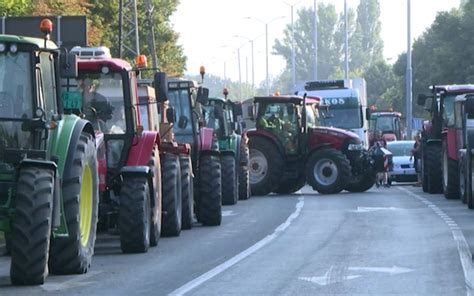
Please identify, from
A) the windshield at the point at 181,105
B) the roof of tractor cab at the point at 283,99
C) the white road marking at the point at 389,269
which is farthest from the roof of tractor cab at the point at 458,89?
the white road marking at the point at 389,269

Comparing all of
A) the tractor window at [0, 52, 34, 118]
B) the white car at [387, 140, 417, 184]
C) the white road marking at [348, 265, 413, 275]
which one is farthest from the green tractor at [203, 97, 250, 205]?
the tractor window at [0, 52, 34, 118]

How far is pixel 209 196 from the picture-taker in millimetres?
25469

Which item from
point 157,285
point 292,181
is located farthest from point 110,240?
point 292,181

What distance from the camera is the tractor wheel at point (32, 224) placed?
1524 centimetres

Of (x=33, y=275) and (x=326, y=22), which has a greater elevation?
(x=326, y=22)

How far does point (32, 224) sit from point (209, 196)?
10345 mm

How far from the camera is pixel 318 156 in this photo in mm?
38719

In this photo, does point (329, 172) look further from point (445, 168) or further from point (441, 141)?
point (445, 168)

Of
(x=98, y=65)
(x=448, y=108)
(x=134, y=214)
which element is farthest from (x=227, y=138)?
(x=134, y=214)

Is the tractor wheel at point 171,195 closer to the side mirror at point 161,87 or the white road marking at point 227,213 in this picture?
the side mirror at point 161,87

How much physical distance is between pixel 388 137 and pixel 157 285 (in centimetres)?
6035

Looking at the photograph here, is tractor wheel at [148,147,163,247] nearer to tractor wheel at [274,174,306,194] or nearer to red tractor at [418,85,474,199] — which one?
red tractor at [418,85,474,199]

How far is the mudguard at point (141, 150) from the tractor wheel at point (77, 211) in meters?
3.04

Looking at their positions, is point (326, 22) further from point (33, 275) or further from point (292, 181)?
point (33, 275)
